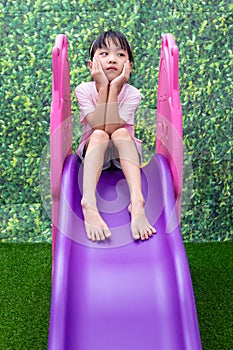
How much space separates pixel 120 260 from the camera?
198cm

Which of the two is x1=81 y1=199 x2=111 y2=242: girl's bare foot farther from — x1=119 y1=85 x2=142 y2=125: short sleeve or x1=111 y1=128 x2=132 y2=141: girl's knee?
x1=119 y1=85 x2=142 y2=125: short sleeve

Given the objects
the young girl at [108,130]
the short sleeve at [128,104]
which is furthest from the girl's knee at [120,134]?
the short sleeve at [128,104]

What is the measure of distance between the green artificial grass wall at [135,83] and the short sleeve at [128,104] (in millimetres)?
604

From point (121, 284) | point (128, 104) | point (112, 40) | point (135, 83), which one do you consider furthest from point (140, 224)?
point (135, 83)

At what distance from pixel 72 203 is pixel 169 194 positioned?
0.43 m

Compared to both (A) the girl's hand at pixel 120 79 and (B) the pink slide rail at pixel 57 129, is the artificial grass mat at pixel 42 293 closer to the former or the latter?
(B) the pink slide rail at pixel 57 129

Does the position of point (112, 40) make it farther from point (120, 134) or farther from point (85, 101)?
point (120, 134)

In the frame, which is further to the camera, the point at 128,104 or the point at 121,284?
the point at 128,104

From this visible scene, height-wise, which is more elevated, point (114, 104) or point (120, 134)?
point (114, 104)

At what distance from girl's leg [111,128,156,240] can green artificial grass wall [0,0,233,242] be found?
0.91 meters

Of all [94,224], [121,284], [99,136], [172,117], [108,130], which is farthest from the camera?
[108,130]

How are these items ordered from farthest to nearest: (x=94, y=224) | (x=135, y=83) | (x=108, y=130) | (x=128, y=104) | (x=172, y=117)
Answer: (x=135, y=83) < (x=128, y=104) < (x=108, y=130) < (x=172, y=117) < (x=94, y=224)

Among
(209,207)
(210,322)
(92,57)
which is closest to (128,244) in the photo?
(210,322)

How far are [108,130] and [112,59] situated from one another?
1.14 feet
